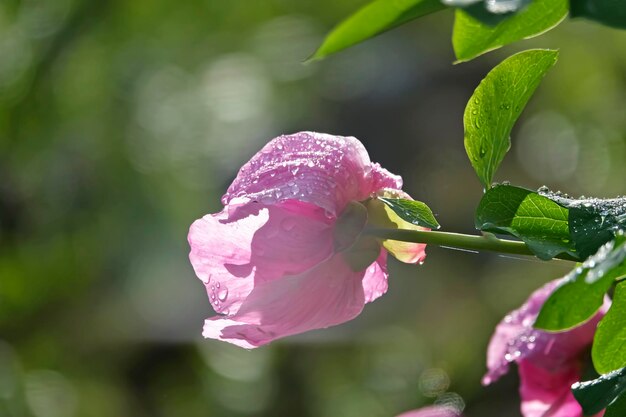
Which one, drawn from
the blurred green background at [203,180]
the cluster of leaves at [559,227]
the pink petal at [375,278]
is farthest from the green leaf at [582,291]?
the blurred green background at [203,180]

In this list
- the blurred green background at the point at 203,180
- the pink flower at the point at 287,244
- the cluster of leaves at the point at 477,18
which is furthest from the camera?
the blurred green background at the point at 203,180

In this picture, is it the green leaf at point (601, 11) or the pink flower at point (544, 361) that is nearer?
the green leaf at point (601, 11)

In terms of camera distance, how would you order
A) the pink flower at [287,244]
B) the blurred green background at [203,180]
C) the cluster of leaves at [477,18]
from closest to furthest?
the cluster of leaves at [477,18], the pink flower at [287,244], the blurred green background at [203,180]

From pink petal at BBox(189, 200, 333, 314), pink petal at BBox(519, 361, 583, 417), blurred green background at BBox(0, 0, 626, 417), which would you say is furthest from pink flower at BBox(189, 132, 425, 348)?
blurred green background at BBox(0, 0, 626, 417)

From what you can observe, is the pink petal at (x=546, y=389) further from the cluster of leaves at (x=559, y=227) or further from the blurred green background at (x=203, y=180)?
the blurred green background at (x=203, y=180)

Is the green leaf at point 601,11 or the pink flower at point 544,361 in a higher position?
the green leaf at point 601,11

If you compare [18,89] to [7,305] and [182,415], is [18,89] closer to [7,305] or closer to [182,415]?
[7,305]
